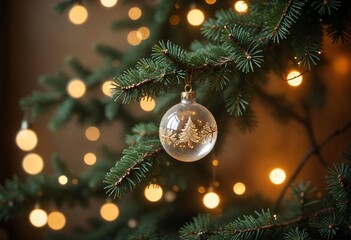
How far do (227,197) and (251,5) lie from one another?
2.56 feet

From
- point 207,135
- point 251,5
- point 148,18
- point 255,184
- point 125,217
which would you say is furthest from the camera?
point 255,184

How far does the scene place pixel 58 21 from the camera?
5.51ft

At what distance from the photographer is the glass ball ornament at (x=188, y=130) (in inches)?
27.8

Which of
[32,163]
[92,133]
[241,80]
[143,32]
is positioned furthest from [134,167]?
[92,133]

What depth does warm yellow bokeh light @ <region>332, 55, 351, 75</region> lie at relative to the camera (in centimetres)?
148

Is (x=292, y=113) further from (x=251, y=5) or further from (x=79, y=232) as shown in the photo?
(x=79, y=232)

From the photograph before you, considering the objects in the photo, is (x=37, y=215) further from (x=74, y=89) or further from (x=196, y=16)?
(x=196, y=16)

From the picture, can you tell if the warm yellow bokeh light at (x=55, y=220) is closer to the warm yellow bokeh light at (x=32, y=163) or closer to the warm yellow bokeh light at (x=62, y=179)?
the warm yellow bokeh light at (x=32, y=163)

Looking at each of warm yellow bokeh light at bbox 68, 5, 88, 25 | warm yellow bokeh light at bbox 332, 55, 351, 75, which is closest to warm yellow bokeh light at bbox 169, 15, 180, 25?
warm yellow bokeh light at bbox 68, 5, 88, 25

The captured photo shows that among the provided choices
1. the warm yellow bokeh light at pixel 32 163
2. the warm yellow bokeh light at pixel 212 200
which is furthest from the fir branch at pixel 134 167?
the warm yellow bokeh light at pixel 32 163

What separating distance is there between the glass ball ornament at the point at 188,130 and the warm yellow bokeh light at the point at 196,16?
0.43 metres

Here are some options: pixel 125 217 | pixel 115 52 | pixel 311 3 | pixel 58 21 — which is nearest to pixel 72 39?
pixel 58 21

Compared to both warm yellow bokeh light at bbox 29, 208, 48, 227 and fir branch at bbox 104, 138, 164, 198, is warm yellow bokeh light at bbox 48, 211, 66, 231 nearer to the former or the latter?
warm yellow bokeh light at bbox 29, 208, 48, 227

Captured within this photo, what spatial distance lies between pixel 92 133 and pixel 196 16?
32.1 inches
